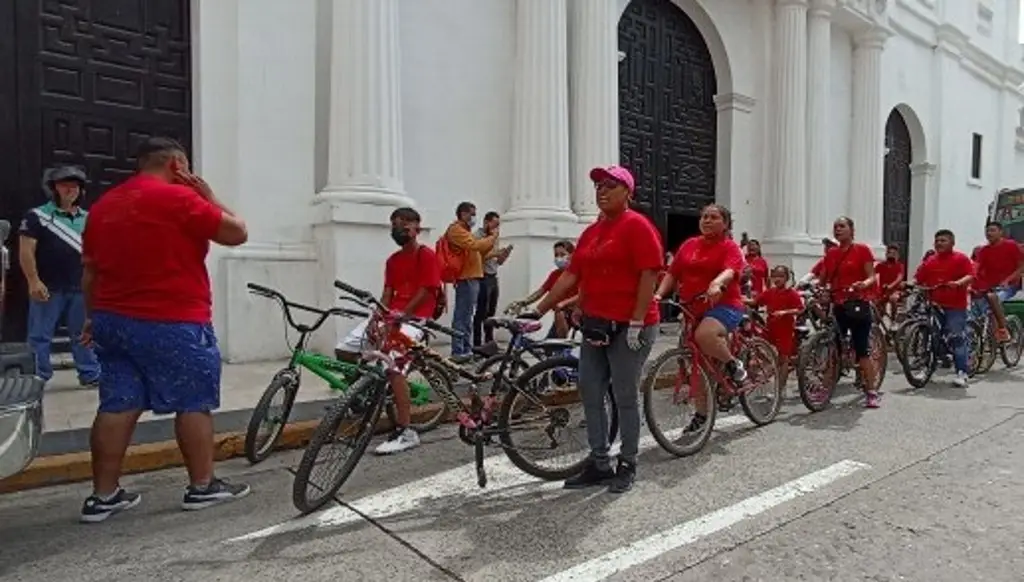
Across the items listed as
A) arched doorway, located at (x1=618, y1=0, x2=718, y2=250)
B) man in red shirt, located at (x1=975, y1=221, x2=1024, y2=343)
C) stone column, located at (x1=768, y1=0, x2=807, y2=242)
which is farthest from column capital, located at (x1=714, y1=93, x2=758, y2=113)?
man in red shirt, located at (x1=975, y1=221, x2=1024, y2=343)

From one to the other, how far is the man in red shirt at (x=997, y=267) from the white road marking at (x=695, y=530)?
19.7 feet

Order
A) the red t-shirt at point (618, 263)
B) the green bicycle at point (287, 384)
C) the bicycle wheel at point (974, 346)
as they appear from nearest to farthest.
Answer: the red t-shirt at point (618, 263) → the green bicycle at point (287, 384) → the bicycle wheel at point (974, 346)

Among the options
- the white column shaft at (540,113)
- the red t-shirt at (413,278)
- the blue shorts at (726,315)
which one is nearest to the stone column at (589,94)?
the white column shaft at (540,113)

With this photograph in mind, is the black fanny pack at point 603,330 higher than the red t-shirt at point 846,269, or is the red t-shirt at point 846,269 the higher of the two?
the red t-shirt at point 846,269

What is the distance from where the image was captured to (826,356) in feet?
22.0

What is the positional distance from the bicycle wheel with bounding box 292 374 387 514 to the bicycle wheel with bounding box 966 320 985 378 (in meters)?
7.98

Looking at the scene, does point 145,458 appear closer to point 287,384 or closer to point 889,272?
point 287,384

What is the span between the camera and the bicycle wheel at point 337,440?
3637 millimetres

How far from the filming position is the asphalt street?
3.11 meters

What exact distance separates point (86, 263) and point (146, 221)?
0.50 meters

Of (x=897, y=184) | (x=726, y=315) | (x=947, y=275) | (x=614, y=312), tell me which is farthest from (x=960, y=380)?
(x=897, y=184)

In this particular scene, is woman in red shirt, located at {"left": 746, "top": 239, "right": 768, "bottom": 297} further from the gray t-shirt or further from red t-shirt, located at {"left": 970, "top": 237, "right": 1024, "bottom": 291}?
the gray t-shirt

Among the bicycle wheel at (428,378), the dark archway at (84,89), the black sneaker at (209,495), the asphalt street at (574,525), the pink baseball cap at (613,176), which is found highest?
the dark archway at (84,89)

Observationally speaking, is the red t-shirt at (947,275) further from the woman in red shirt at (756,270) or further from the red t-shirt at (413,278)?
the red t-shirt at (413,278)
